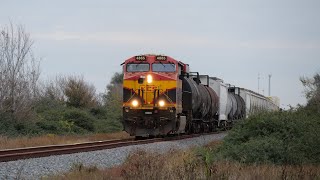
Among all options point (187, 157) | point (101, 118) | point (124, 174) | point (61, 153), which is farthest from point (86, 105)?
point (124, 174)

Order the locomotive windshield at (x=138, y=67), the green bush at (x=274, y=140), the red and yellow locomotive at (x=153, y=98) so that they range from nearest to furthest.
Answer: the green bush at (x=274, y=140), the red and yellow locomotive at (x=153, y=98), the locomotive windshield at (x=138, y=67)

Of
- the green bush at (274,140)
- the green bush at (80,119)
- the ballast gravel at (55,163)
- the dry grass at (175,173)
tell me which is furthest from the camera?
the green bush at (80,119)

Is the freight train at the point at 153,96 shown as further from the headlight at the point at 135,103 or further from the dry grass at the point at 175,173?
Answer: the dry grass at the point at 175,173

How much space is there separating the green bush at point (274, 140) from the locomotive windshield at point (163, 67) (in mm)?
6225

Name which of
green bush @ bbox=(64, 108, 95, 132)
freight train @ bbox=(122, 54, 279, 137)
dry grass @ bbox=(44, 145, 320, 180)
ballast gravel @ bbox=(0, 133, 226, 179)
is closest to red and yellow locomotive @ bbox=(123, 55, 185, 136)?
freight train @ bbox=(122, 54, 279, 137)

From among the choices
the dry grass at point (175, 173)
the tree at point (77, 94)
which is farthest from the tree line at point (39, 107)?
the dry grass at point (175, 173)

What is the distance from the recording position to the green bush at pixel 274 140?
14445 mm

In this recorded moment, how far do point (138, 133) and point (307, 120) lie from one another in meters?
8.61

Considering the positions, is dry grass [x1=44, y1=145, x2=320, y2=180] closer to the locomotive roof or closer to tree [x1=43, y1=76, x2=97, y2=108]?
the locomotive roof

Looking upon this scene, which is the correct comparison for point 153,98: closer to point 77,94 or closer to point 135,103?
point 135,103

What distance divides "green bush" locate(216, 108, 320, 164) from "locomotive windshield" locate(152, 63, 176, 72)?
6225 mm

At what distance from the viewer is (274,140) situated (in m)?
15.5

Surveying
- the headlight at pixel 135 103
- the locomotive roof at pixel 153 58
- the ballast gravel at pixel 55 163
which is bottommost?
the ballast gravel at pixel 55 163

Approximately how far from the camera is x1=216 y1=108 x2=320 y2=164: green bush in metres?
14.4
